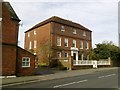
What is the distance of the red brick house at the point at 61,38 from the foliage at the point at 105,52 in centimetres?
354

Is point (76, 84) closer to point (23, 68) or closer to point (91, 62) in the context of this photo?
point (23, 68)

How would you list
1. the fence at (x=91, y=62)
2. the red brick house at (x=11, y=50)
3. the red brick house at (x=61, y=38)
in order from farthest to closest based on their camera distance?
the red brick house at (x=61, y=38)
the fence at (x=91, y=62)
the red brick house at (x=11, y=50)

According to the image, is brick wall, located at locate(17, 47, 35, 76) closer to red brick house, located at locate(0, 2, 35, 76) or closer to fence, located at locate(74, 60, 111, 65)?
red brick house, located at locate(0, 2, 35, 76)

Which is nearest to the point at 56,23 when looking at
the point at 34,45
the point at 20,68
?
the point at 34,45

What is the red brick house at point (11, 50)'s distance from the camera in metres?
21.6

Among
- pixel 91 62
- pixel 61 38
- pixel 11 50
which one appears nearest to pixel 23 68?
pixel 11 50

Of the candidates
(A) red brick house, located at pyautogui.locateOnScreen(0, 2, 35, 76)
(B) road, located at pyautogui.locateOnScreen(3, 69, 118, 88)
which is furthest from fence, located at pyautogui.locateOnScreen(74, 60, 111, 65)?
(B) road, located at pyautogui.locateOnScreen(3, 69, 118, 88)

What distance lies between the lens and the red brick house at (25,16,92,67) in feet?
143

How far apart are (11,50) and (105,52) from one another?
93.2 ft

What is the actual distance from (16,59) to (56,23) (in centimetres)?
2274

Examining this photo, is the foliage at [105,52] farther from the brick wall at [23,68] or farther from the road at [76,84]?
the road at [76,84]

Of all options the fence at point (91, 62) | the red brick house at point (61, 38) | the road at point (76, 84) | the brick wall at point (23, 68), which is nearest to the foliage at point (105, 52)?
the fence at point (91, 62)

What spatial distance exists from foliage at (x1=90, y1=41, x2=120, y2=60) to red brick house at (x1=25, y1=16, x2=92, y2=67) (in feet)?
11.6

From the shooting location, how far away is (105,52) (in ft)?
152
